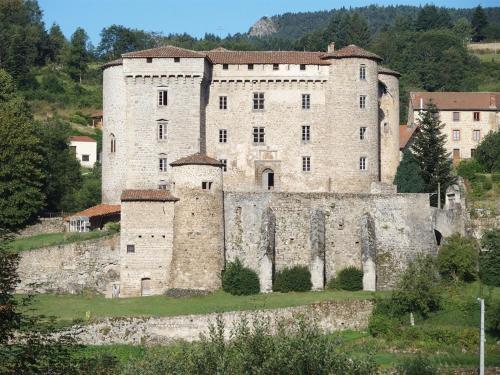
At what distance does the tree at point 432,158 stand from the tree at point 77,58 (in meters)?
62.6

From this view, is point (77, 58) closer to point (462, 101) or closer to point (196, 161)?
point (462, 101)

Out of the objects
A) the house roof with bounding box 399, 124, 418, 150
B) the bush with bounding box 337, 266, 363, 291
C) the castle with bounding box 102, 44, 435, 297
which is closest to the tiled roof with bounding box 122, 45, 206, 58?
the castle with bounding box 102, 44, 435, 297

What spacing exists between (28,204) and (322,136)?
16.6 m

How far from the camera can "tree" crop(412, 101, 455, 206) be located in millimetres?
63812

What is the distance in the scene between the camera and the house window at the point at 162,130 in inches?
2424

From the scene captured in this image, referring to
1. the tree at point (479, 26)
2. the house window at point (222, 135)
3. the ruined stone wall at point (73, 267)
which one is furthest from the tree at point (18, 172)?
the tree at point (479, 26)

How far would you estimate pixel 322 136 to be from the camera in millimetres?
63531

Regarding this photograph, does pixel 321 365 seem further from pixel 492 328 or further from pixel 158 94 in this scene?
pixel 158 94

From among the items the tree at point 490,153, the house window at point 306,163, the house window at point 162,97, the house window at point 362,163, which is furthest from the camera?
the tree at point 490,153

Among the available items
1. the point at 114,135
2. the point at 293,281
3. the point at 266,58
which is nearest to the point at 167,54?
the point at 114,135

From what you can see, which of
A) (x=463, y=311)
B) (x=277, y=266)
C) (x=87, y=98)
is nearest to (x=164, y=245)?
(x=277, y=266)

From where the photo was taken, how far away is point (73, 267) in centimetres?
5678

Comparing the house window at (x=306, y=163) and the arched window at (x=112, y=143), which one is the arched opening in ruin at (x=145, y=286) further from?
the house window at (x=306, y=163)

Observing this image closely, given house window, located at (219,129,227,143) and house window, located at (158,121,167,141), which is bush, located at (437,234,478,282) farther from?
house window, located at (158,121,167,141)
